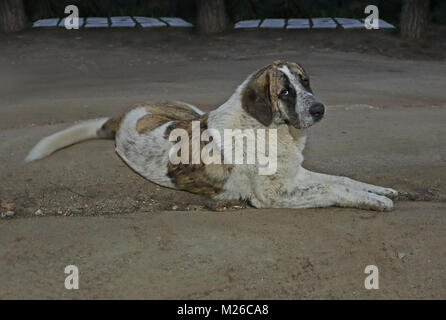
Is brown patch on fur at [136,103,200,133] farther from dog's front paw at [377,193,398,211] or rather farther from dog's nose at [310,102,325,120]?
dog's front paw at [377,193,398,211]

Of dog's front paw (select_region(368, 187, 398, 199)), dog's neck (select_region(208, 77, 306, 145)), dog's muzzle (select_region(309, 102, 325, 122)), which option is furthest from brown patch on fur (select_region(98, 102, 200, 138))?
dog's front paw (select_region(368, 187, 398, 199))

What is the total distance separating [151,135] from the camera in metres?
4.13

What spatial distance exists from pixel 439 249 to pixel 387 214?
49 cm

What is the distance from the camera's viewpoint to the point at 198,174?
392cm

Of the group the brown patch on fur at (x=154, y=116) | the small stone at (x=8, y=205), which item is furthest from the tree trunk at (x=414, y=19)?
the small stone at (x=8, y=205)

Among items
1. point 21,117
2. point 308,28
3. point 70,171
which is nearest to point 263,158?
point 70,171

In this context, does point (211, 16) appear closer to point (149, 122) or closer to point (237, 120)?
point (149, 122)

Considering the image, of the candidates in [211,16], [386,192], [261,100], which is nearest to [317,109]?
[261,100]

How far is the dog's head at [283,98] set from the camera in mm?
3596

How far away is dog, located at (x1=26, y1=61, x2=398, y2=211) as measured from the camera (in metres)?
3.64

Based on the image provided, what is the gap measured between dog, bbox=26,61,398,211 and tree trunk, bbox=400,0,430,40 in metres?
7.00

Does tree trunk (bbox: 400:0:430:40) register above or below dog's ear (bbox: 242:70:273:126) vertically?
below

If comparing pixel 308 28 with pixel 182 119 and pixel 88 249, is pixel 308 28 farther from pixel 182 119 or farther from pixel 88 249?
pixel 88 249

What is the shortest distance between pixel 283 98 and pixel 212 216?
94 centimetres
